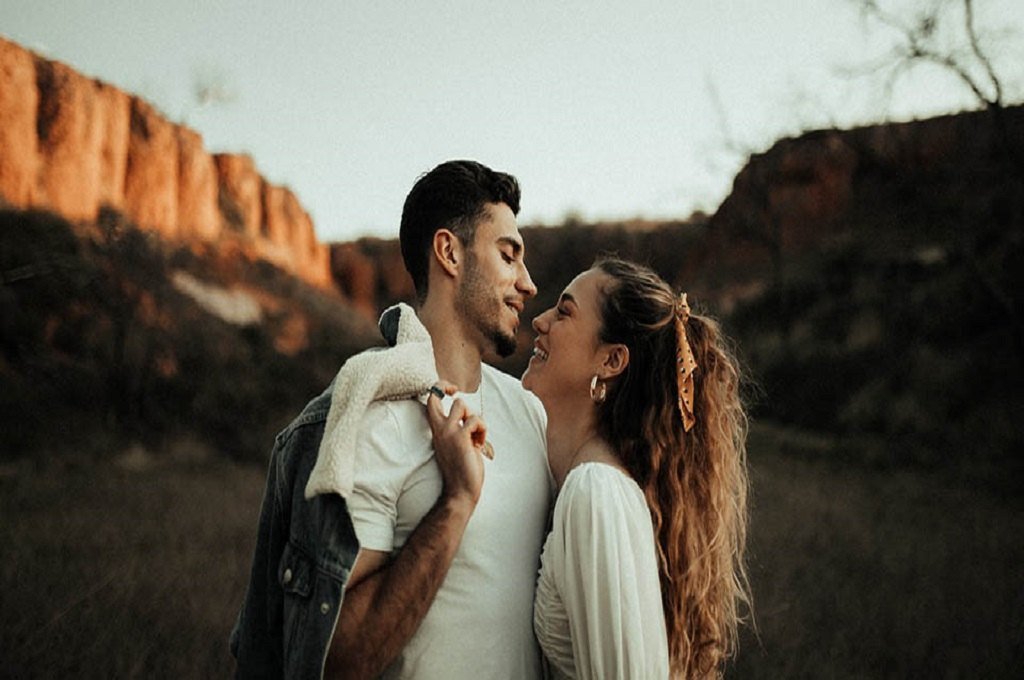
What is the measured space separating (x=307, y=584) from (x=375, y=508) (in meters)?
0.25

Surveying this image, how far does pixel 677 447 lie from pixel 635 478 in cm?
17

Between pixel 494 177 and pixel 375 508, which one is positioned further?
pixel 494 177

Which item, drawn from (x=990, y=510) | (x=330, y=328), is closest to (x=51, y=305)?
(x=330, y=328)

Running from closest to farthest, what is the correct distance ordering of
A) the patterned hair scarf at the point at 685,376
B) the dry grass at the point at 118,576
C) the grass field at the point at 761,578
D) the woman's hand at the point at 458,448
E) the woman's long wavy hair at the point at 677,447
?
the woman's hand at the point at 458,448 → the woman's long wavy hair at the point at 677,447 → the patterned hair scarf at the point at 685,376 → the dry grass at the point at 118,576 → the grass field at the point at 761,578

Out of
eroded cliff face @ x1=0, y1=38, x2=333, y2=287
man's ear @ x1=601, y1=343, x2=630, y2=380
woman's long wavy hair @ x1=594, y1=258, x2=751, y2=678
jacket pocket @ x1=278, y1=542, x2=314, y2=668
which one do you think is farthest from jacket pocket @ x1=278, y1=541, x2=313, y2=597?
eroded cliff face @ x1=0, y1=38, x2=333, y2=287

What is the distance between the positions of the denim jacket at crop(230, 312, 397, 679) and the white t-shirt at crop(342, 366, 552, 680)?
0.08 meters

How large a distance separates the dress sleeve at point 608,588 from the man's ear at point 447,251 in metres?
0.97

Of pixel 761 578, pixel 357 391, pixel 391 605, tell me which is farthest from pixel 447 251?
pixel 761 578

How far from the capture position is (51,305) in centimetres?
1914

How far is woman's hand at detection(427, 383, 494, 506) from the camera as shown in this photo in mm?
2207

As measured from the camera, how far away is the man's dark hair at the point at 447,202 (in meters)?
2.90

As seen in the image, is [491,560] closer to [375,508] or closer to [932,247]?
[375,508]

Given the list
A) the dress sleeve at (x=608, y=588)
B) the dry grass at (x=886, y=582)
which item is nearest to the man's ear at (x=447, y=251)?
the dress sleeve at (x=608, y=588)

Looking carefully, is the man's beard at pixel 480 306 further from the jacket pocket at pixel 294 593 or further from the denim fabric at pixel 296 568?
the jacket pocket at pixel 294 593
